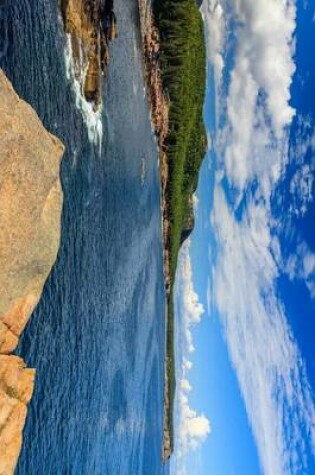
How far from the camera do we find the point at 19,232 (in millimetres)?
19984

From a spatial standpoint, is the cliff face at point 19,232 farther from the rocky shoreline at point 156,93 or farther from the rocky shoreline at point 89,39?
the rocky shoreline at point 156,93

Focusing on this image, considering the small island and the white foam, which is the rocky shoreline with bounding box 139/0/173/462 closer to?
the small island

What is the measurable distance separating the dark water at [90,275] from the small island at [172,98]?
1203cm

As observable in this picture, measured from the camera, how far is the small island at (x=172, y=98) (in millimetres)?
83188

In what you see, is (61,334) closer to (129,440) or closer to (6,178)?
(6,178)

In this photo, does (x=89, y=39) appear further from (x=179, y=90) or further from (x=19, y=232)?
(x=179, y=90)

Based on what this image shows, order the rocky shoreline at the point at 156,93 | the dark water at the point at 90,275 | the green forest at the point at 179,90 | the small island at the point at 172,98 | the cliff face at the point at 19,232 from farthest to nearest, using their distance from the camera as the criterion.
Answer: the green forest at the point at 179,90 → the small island at the point at 172,98 → the rocky shoreline at the point at 156,93 → the dark water at the point at 90,275 → the cliff face at the point at 19,232

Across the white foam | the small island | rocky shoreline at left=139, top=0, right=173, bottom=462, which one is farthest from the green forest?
the white foam

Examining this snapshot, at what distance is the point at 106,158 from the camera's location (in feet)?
151

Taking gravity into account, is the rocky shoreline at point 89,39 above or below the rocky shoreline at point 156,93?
below

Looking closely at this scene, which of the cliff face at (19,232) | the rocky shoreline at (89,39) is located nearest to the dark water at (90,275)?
the rocky shoreline at (89,39)

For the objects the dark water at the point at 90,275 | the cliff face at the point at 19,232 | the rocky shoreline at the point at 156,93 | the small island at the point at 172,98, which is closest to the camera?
the cliff face at the point at 19,232

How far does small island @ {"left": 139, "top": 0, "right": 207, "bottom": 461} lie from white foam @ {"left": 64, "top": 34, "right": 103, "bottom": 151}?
32.0 meters

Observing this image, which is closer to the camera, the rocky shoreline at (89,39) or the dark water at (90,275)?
the dark water at (90,275)
